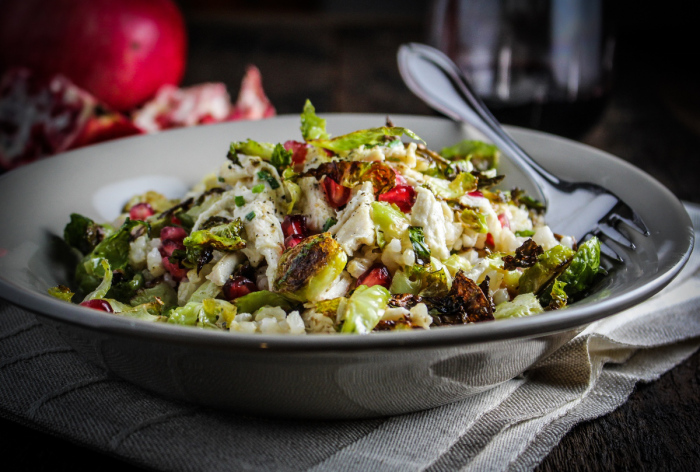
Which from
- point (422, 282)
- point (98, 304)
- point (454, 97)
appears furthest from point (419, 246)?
point (454, 97)

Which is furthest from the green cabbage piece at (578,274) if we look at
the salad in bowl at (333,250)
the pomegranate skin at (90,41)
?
the pomegranate skin at (90,41)

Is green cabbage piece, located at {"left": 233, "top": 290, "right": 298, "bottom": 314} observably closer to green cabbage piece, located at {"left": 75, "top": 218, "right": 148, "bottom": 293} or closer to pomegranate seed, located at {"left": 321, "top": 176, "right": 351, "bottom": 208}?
pomegranate seed, located at {"left": 321, "top": 176, "right": 351, "bottom": 208}

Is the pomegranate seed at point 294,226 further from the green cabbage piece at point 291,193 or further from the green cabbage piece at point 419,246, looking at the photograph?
the green cabbage piece at point 419,246

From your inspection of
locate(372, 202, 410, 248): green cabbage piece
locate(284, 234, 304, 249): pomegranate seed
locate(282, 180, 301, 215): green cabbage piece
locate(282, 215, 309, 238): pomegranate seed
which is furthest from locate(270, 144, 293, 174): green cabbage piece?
locate(372, 202, 410, 248): green cabbage piece

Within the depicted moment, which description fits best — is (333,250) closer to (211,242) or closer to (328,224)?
(328,224)

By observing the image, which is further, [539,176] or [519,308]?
[539,176]
